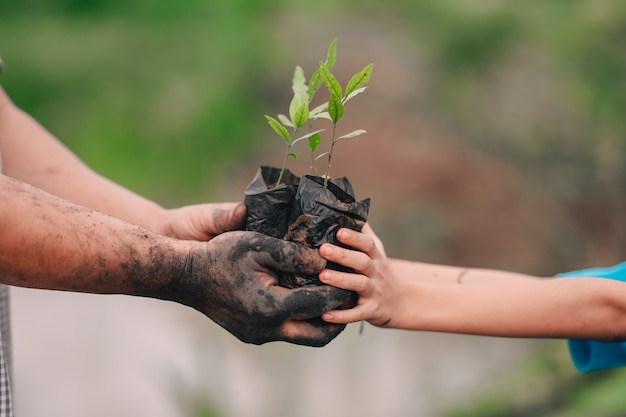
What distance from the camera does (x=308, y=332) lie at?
1.50 metres

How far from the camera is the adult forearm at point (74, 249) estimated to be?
1.31 m

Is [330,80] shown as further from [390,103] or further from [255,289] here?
[390,103]

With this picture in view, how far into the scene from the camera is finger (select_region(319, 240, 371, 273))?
58.2 inches

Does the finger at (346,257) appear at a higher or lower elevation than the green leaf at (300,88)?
lower

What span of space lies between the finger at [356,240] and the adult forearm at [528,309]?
0.28m

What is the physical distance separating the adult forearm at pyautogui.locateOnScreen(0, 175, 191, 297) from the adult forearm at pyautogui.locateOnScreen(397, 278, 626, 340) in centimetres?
65

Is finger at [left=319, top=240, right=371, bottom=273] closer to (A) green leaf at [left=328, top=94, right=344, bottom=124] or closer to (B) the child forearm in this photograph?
(A) green leaf at [left=328, top=94, right=344, bottom=124]

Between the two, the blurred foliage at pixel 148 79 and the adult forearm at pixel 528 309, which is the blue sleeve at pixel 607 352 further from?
the blurred foliage at pixel 148 79

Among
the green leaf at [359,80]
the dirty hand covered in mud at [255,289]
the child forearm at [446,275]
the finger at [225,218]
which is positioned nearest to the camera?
the dirty hand covered in mud at [255,289]

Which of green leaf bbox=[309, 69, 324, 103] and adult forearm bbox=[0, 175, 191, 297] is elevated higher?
green leaf bbox=[309, 69, 324, 103]

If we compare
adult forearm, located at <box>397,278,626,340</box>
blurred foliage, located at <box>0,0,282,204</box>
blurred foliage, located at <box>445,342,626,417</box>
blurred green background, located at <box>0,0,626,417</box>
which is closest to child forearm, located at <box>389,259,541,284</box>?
adult forearm, located at <box>397,278,626,340</box>

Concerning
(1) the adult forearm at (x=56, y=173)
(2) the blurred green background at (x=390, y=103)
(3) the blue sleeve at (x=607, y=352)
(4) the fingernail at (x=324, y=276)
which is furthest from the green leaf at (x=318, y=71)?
(2) the blurred green background at (x=390, y=103)

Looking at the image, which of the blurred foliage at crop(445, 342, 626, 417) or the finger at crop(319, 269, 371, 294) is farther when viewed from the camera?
the blurred foliage at crop(445, 342, 626, 417)

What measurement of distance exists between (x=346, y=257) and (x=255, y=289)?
0.70 feet
